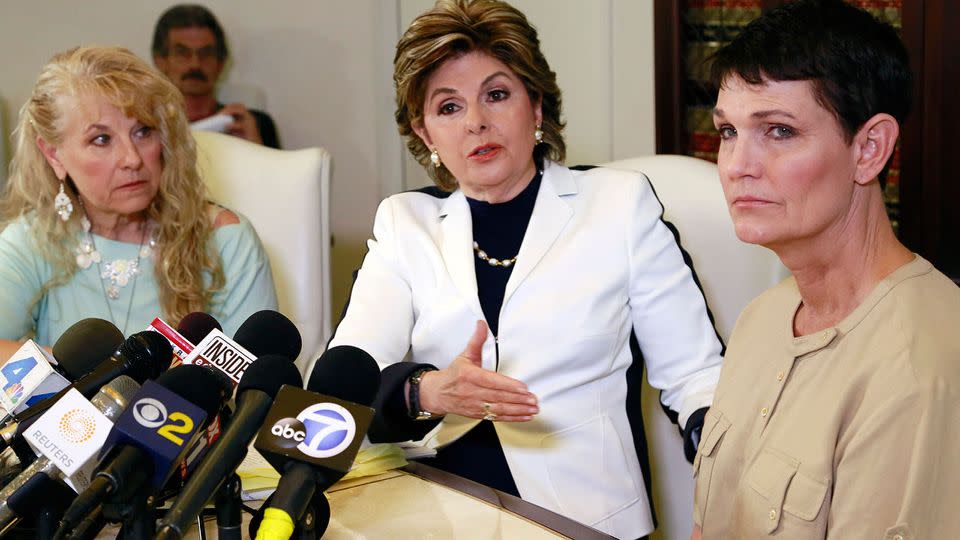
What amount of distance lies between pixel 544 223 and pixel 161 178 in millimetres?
918

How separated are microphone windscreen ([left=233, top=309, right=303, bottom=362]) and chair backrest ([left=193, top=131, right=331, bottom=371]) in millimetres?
1250

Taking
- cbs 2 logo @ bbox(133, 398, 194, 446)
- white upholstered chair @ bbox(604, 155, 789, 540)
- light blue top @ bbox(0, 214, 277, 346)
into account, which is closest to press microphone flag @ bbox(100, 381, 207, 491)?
cbs 2 logo @ bbox(133, 398, 194, 446)

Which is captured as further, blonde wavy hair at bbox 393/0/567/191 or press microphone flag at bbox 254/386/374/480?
blonde wavy hair at bbox 393/0/567/191

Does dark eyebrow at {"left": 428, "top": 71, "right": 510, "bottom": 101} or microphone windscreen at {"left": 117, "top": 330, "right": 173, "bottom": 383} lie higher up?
dark eyebrow at {"left": 428, "top": 71, "right": 510, "bottom": 101}

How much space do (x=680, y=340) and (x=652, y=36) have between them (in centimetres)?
139

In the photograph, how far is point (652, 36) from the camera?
3113 mm

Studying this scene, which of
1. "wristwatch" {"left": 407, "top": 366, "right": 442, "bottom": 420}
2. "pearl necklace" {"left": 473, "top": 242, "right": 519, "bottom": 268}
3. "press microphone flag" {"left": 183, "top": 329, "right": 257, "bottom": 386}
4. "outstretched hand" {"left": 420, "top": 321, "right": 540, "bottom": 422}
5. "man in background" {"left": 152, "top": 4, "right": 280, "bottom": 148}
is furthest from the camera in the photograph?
"man in background" {"left": 152, "top": 4, "right": 280, "bottom": 148}

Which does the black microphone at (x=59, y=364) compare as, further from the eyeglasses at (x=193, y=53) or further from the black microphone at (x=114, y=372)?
the eyeglasses at (x=193, y=53)

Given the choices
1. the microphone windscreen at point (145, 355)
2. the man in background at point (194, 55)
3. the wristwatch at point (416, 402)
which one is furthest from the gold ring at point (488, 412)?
the man in background at point (194, 55)

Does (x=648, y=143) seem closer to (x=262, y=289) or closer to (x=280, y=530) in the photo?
(x=262, y=289)

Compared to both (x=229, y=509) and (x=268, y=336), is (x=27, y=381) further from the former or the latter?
(x=229, y=509)

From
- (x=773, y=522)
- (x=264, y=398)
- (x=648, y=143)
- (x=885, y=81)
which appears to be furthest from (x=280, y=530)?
(x=648, y=143)

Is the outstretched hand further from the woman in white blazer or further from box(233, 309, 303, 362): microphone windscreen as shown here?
box(233, 309, 303, 362): microphone windscreen

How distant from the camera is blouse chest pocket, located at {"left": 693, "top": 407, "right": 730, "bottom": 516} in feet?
5.02
